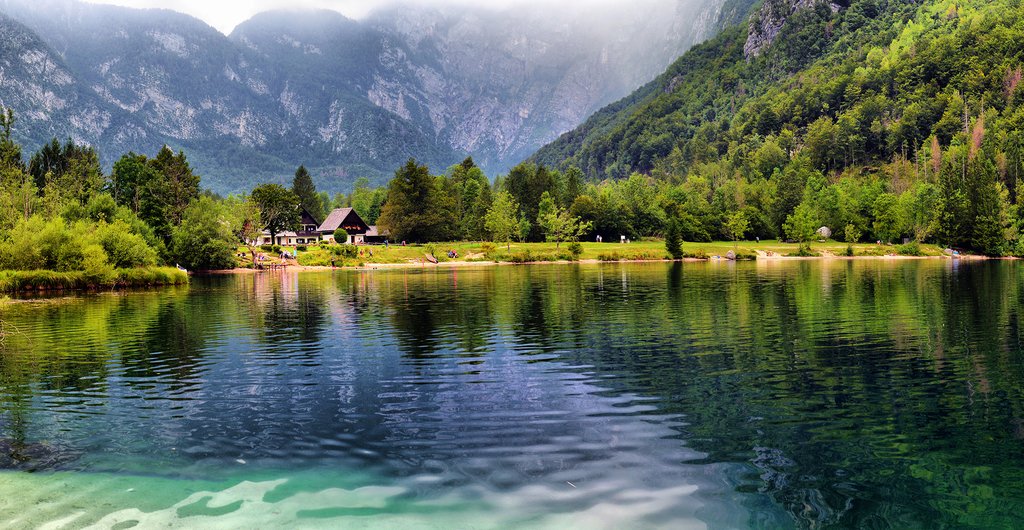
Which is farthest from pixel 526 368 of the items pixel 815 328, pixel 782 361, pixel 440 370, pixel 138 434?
pixel 815 328

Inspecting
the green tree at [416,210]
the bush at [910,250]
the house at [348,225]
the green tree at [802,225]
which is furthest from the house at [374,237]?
the bush at [910,250]

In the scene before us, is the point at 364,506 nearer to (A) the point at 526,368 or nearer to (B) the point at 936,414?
(A) the point at 526,368

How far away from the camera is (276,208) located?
15712 centimetres

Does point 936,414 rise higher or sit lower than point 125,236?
lower

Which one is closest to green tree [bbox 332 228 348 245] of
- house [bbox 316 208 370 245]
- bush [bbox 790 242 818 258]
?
house [bbox 316 208 370 245]

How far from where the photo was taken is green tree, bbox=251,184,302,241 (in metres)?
156

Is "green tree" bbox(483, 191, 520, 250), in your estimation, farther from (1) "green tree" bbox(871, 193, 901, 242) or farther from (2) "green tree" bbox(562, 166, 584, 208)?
(1) "green tree" bbox(871, 193, 901, 242)

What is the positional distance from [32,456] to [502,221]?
138394mm

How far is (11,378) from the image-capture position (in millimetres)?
23344

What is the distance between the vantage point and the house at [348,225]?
177 m

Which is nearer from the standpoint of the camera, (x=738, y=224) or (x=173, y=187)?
(x=173, y=187)

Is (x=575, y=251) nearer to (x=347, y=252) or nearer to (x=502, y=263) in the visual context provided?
(x=502, y=263)

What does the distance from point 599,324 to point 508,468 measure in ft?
77.2

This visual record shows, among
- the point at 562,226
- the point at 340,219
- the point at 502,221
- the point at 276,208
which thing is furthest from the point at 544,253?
the point at 340,219
